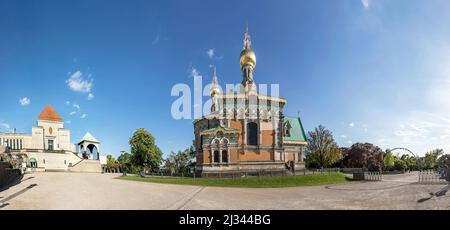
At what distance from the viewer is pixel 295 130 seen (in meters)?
41.0

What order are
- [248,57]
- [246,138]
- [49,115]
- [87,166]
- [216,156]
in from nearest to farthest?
[216,156], [246,138], [248,57], [87,166], [49,115]

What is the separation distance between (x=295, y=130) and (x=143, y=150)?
28281mm

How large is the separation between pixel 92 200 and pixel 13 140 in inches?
2061

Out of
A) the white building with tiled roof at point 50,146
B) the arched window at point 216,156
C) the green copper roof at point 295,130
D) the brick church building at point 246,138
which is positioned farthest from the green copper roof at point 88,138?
the green copper roof at point 295,130

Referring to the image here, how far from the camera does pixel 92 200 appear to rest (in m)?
13.9

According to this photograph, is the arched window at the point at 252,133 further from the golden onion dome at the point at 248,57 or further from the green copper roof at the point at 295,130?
the golden onion dome at the point at 248,57

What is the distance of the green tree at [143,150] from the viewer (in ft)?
159

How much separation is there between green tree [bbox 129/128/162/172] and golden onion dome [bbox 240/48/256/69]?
24.0 metres

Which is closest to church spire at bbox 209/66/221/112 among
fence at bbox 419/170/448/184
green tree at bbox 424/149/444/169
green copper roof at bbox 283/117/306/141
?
green copper roof at bbox 283/117/306/141

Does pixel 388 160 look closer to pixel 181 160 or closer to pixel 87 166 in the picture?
pixel 181 160

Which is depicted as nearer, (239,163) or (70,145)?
(239,163)

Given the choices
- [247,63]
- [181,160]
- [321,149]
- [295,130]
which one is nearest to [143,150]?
[181,160]
